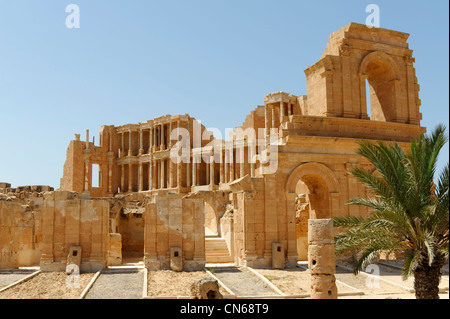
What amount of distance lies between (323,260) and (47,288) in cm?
969

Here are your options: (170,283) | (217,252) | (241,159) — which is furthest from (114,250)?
(241,159)

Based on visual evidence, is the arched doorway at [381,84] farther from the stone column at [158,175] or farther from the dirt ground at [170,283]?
the stone column at [158,175]

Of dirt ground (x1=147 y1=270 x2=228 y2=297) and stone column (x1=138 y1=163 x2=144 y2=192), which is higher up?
stone column (x1=138 y1=163 x2=144 y2=192)

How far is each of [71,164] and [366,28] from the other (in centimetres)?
3150

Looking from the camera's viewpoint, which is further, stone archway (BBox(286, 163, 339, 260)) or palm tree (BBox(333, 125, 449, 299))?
stone archway (BBox(286, 163, 339, 260))

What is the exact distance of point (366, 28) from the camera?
993 inches

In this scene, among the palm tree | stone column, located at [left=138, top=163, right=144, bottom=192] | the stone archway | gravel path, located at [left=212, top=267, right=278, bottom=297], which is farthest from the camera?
→ stone column, located at [left=138, top=163, right=144, bottom=192]

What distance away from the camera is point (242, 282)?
18.7 metres

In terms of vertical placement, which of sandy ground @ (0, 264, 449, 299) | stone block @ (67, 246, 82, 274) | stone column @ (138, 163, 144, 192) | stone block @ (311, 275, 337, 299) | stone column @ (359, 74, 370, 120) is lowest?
sandy ground @ (0, 264, 449, 299)

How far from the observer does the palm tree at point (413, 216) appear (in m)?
12.8

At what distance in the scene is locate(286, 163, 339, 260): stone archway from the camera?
880 inches

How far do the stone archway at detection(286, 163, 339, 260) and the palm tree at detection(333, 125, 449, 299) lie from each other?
26.0 feet

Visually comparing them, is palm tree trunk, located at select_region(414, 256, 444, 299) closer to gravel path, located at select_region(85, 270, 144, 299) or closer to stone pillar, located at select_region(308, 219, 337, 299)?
stone pillar, located at select_region(308, 219, 337, 299)

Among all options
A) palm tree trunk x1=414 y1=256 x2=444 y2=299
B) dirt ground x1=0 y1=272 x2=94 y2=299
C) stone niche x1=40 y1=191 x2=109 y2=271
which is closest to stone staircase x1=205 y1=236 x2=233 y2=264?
stone niche x1=40 y1=191 x2=109 y2=271
